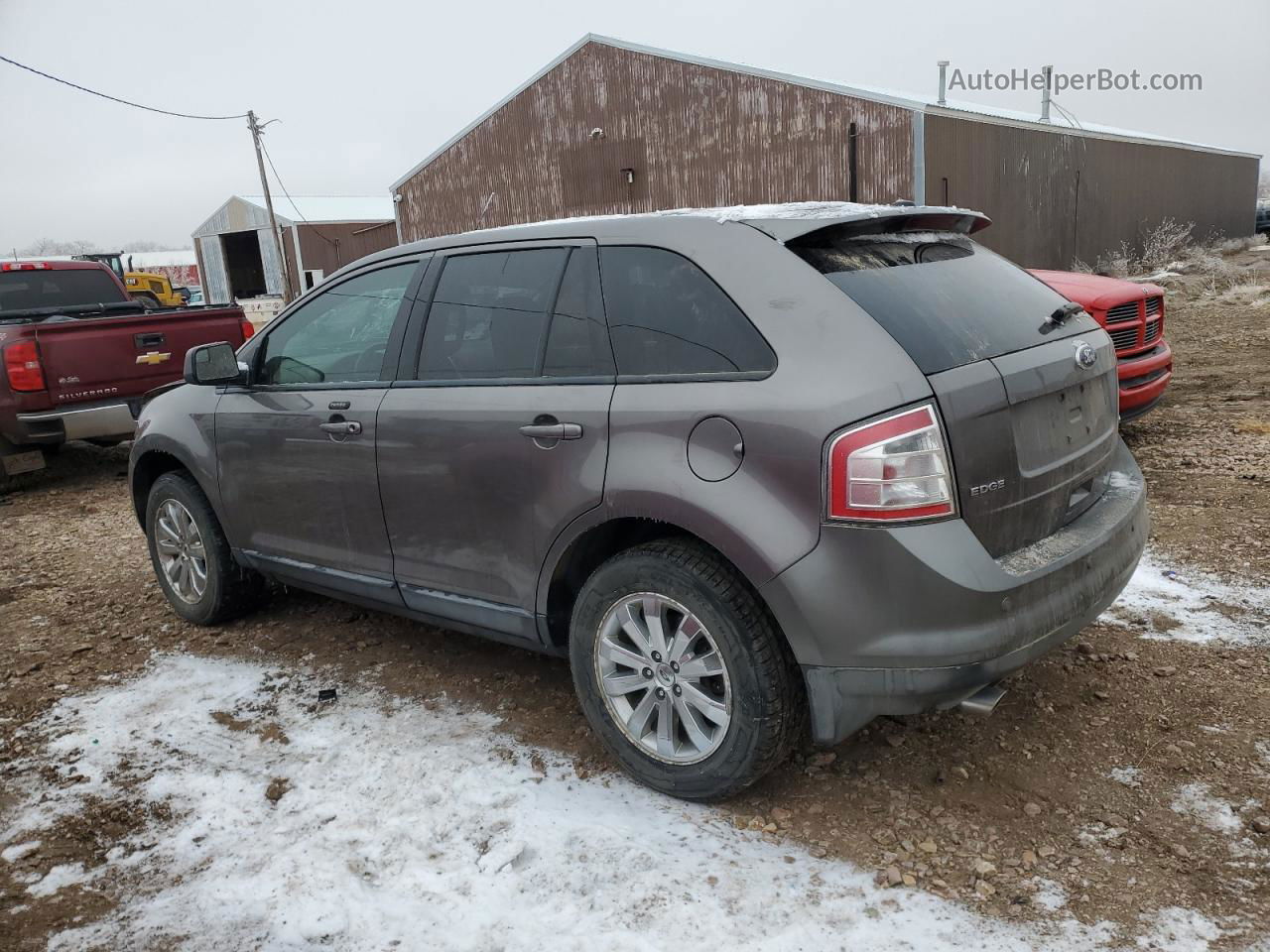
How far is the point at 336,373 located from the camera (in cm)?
393

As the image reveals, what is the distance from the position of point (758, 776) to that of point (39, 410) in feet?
23.8

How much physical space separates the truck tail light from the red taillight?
7393 mm

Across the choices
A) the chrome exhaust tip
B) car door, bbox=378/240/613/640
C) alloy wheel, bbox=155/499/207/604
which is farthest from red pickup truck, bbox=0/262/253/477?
the chrome exhaust tip

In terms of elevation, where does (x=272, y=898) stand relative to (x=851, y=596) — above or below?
below

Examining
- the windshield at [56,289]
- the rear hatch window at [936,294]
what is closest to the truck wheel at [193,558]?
the rear hatch window at [936,294]

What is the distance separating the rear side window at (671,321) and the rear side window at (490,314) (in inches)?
11.2

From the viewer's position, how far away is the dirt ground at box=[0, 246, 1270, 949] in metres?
2.59

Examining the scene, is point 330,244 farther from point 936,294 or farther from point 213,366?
point 936,294

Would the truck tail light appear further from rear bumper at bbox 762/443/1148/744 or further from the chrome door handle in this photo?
the chrome door handle

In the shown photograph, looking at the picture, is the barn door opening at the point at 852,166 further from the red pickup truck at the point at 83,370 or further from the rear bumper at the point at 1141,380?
the red pickup truck at the point at 83,370

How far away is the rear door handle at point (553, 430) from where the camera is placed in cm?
302

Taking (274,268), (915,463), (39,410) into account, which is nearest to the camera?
(915,463)

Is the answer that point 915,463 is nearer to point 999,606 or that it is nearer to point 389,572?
point 999,606

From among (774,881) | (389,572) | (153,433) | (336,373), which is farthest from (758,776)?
(153,433)
